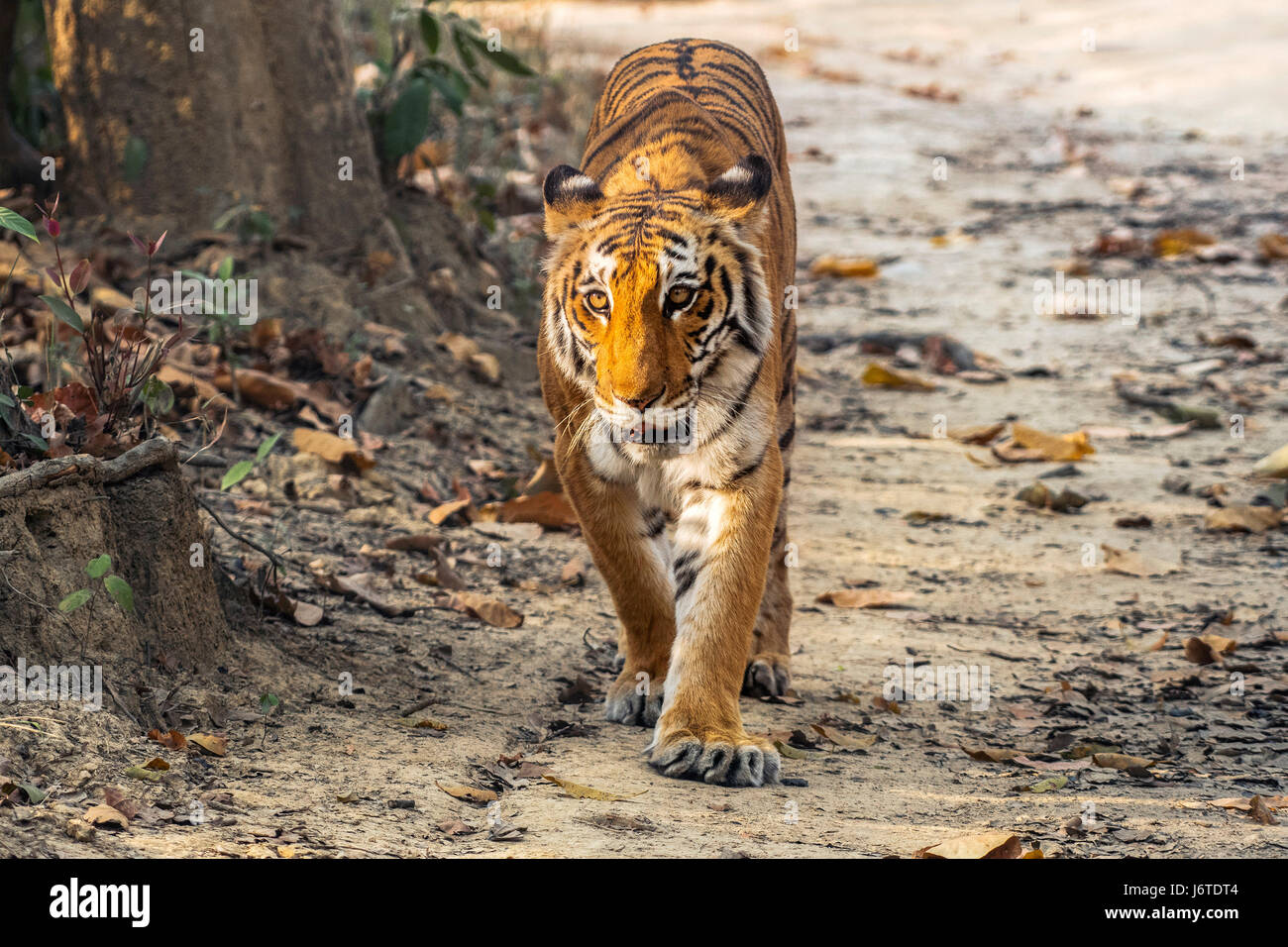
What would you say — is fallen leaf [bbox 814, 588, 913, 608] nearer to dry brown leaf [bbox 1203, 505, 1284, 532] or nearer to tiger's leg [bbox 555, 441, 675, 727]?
tiger's leg [bbox 555, 441, 675, 727]

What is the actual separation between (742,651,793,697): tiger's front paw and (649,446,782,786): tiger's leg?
52 centimetres

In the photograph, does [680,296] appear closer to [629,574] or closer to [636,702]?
[629,574]

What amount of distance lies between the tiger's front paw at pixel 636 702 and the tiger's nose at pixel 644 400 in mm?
811

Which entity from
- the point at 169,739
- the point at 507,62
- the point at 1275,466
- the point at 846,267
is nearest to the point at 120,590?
the point at 169,739

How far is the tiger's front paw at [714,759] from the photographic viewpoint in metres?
3.27

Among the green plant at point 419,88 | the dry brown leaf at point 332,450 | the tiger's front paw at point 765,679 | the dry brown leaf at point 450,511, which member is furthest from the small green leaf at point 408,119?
the tiger's front paw at point 765,679

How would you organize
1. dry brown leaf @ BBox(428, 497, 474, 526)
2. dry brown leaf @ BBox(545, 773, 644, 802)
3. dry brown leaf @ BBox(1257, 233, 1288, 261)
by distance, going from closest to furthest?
dry brown leaf @ BBox(545, 773, 644, 802) → dry brown leaf @ BBox(428, 497, 474, 526) → dry brown leaf @ BBox(1257, 233, 1288, 261)

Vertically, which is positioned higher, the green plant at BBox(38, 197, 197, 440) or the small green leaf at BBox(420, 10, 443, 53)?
the small green leaf at BBox(420, 10, 443, 53)

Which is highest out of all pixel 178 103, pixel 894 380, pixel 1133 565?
pixel 178 103

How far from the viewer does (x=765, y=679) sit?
404cm

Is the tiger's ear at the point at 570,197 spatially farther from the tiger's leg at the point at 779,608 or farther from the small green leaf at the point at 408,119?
the small green leaf at the point at 408,119

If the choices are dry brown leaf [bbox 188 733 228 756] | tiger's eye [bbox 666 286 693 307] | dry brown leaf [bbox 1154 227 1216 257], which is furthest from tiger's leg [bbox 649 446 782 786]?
dry brown leaf [bbox 1154 227 1216 257]

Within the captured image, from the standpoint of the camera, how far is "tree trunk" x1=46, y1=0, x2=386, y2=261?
5.57 metres

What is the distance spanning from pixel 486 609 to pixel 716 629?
1094mm
